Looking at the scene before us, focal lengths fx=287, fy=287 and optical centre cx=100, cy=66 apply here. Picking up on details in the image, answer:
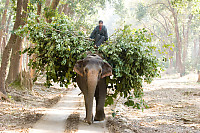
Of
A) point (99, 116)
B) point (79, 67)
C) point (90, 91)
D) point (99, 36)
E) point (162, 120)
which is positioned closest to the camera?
point (90, 91)

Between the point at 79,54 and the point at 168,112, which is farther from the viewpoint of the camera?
the point at 168,112

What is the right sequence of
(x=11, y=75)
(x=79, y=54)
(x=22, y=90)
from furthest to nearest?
1. (x=11, y=75)
2. (x=22, y=90)
3. (x=79, y=54)

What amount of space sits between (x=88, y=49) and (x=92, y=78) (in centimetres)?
153

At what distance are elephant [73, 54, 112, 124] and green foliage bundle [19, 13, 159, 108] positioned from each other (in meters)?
0.37

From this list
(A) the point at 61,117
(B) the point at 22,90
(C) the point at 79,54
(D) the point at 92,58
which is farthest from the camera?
(B) the point at 22,90

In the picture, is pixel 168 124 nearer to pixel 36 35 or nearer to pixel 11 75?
pixel 36 35

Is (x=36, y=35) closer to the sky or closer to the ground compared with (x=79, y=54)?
closer to the sky

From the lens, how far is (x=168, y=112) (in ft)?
36.9

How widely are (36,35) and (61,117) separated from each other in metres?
2.80

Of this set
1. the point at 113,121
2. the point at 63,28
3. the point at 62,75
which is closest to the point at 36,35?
the point at 63,28

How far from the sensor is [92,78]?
7828 millimetres

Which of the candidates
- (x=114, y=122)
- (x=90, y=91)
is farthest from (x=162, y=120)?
(x=90, y=91)

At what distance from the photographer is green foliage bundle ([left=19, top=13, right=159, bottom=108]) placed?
8625mm

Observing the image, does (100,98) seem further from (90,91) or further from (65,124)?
(65,124)
